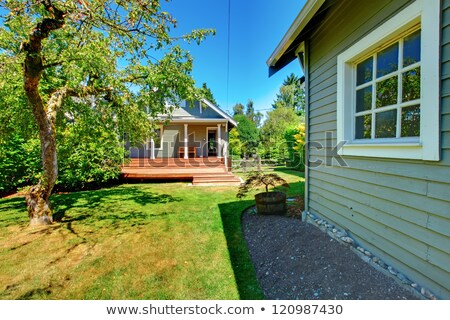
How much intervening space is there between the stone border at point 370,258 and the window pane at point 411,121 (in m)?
1.40

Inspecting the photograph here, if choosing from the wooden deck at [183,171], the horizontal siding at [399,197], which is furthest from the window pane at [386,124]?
the wooden deck at [183,171]

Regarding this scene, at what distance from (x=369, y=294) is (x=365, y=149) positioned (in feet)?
5.09

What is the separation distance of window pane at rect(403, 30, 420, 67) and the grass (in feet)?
9.42

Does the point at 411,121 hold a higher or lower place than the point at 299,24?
lower

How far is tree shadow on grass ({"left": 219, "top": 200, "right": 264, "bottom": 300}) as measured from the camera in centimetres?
251

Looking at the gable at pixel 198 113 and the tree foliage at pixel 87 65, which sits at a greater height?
the gable at pixel 198 113

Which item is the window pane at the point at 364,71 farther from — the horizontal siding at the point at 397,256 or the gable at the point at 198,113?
the gable at the point at 198,113

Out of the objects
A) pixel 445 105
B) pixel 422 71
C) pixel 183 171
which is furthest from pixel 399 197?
pixel 183 171

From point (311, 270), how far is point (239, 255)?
1066 mm

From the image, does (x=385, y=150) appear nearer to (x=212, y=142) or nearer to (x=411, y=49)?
(x=411, y=49)

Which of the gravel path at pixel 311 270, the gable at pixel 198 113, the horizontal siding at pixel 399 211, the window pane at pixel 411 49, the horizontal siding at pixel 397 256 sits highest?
the gable at pixel 198 113

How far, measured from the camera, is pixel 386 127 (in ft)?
8.55

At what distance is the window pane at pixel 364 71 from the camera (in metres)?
2.88

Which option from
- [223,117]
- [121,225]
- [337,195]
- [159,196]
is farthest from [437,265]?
[223,117]
